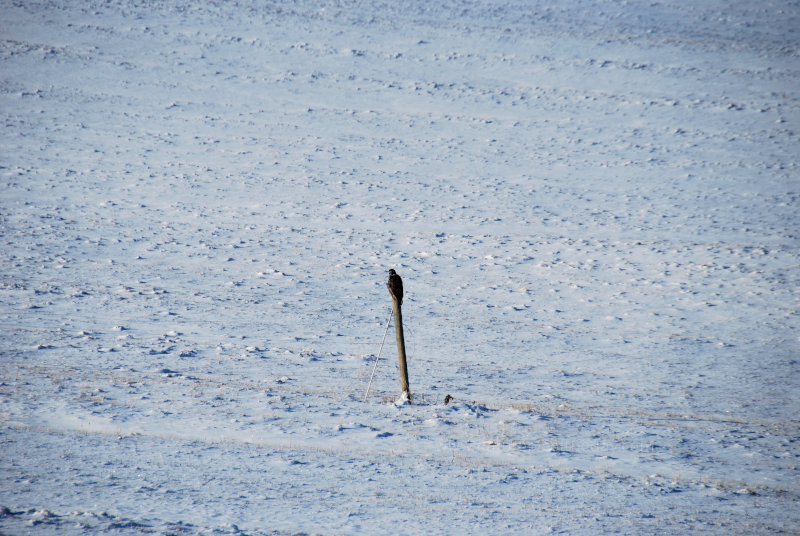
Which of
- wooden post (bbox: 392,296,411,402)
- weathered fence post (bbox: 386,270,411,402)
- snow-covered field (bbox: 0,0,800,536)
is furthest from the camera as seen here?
wooden post (bbox: 392,296,411,402)

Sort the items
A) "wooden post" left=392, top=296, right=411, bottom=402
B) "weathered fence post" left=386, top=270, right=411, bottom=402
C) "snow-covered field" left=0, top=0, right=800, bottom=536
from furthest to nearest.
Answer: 1. "wooden post" left=392, top=296, right=411, bottom=402
2. "weathered fence post" left=386, top=270, right=411, bottom=402
3. "snow-covered field" left=0, top=0, right=800, bottom=536

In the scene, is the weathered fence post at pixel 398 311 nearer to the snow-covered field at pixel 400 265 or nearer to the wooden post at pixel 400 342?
the wooden post at pixel 400 342

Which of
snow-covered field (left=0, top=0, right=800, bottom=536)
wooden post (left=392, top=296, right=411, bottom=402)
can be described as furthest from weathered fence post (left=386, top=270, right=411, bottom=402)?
snow-covered field (left=0, top=0, right=800, bottom=536)

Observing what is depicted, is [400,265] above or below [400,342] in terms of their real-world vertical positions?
above

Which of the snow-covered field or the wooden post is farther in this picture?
the wooden post

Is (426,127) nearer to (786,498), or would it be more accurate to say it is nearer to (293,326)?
(293,326)

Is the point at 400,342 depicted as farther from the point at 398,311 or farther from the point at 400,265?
the point at 400,265

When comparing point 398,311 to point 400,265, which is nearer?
point 398,311

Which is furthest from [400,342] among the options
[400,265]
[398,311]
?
[400,265]

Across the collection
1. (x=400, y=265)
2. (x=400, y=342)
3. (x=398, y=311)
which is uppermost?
(x=400, y=265)

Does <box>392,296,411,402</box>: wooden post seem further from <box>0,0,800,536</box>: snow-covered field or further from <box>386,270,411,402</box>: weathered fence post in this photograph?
<box>0,0,800,536</box>: snow-covered field

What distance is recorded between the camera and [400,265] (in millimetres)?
10969

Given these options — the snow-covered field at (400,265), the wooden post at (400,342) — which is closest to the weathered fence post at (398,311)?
the wooden post at (400,342)

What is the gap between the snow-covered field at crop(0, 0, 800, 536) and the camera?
16.5 ft
